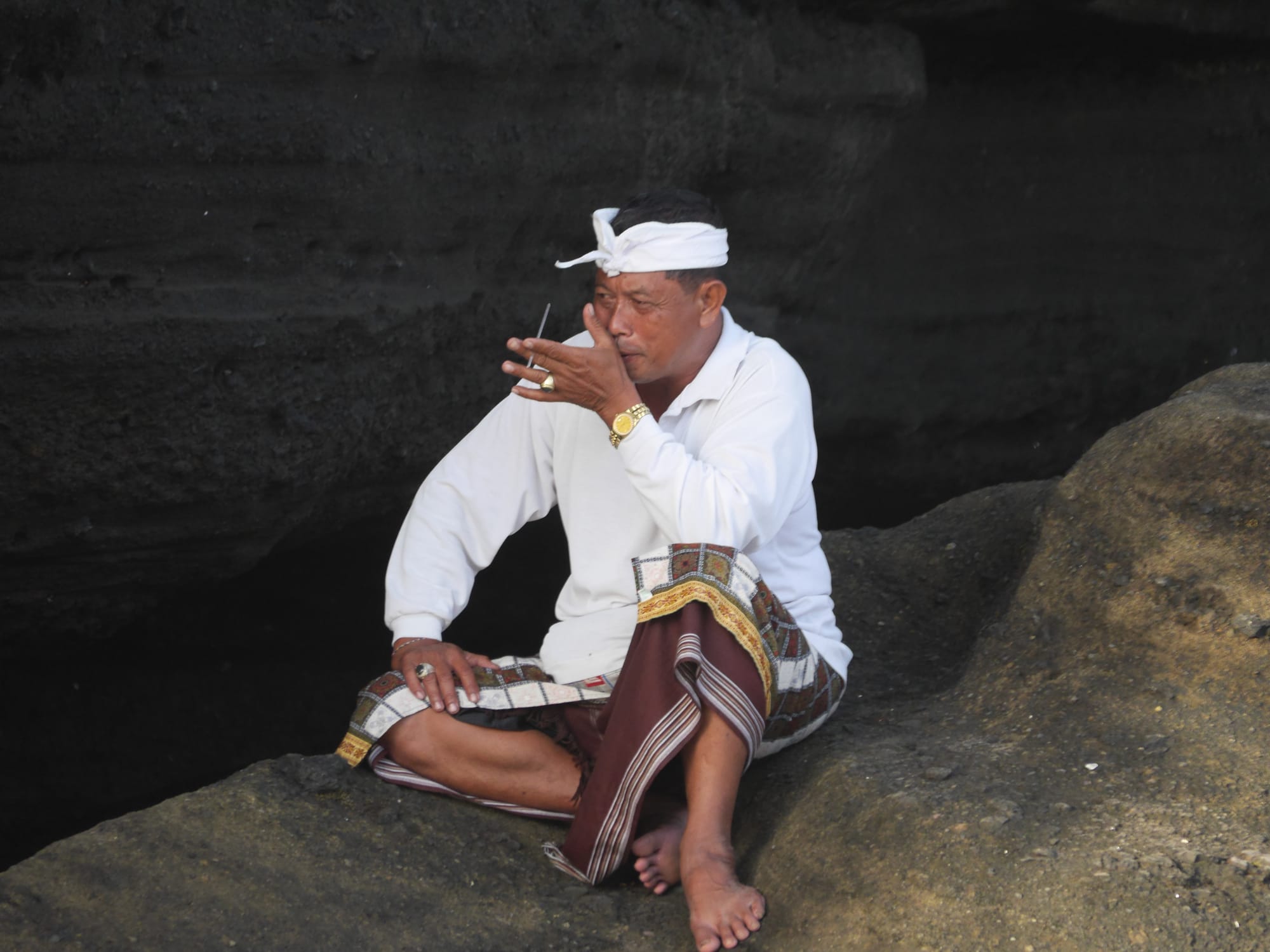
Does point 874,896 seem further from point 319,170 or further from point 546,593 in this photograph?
point 546,593

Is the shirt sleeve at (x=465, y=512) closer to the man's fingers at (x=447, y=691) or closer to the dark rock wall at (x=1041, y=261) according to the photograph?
the man's fingers at (x=447, y=691)

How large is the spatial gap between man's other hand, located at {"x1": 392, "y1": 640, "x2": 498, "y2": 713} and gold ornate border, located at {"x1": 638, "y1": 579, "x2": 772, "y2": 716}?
1.39 feet

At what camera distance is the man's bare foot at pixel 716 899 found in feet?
6.55

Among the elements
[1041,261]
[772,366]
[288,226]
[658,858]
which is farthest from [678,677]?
[1041,261]

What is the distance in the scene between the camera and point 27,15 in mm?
2627

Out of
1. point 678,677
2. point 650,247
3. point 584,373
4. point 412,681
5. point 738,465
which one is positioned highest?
point 650,247

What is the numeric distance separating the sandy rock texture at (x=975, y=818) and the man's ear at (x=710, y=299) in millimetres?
786

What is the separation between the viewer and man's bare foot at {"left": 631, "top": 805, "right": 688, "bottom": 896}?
221 centimetres

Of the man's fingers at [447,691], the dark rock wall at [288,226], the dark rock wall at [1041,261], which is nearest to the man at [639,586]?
the man's fingers at [447,691]

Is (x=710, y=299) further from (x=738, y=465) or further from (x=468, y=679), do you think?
(x=468, y=679)

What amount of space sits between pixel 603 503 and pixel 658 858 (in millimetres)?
604

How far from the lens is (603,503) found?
7.88 ft

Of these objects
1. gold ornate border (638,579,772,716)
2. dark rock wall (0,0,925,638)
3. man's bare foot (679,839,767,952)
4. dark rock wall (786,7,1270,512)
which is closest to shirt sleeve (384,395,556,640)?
gold ornate border (638,579,772,716)

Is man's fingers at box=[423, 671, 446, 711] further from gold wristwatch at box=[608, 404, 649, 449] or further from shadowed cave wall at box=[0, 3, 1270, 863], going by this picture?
shadowed cave wall at box=[0, 3, 1270, 863]
